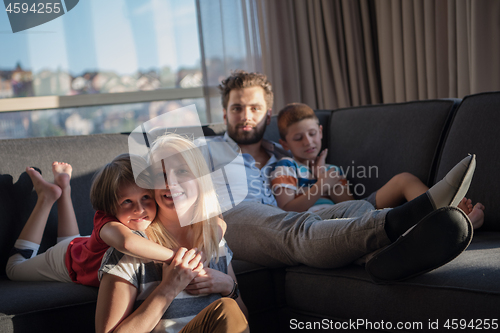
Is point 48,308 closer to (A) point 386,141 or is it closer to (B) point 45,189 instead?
(B) point 45,189

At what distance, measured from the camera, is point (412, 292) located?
40.3 inches

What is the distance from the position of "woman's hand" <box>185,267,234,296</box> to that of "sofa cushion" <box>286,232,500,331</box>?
0.28m

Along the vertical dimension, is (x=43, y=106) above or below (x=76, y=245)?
above

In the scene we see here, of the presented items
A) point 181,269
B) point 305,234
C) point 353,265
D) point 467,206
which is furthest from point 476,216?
point 181,269

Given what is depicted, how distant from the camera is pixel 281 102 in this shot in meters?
2.91

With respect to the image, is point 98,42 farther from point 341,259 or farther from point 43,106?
point 341,259

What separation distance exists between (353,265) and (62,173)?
1025 mm

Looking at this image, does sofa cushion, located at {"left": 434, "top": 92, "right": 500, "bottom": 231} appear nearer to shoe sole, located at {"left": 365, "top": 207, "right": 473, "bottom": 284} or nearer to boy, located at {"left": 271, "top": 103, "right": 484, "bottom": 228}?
boy, located at {"left": 271, "top": 103, "right": 484, "bottom": 228}

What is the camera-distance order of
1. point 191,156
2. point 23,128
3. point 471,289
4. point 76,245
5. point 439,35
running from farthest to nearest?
point 23,128 → point 439,35 → point 76,245 → point 191,156 → point 471,289

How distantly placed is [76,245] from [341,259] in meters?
0.79

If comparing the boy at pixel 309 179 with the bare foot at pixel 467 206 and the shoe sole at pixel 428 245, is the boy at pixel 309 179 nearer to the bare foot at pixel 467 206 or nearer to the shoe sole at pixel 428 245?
the bare foot at pixel 467 206

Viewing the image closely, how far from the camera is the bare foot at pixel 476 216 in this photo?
1.33 m

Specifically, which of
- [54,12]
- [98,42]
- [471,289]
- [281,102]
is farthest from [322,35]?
[471,289]

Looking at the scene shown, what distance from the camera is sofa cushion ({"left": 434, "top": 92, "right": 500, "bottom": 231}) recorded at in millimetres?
1375
